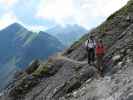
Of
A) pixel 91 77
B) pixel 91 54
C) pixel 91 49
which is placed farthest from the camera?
pixel 91 54

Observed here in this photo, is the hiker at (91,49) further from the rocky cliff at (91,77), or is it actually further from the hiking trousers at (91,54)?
the rocky cliff at (91,77)

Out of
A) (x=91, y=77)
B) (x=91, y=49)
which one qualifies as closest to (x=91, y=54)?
(x=91, y=49)

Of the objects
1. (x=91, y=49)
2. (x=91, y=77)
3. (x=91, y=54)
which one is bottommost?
(x=91, y=77)

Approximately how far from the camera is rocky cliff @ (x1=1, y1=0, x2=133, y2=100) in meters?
26.8

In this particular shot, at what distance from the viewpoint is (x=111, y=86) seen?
87.3ft

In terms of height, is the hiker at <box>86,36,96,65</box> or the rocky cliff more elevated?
the hiker at <box>86,36,96,65</box>

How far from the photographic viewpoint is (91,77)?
1289 inches

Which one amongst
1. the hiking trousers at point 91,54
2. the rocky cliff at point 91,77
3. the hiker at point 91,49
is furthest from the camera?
the hiking trousers at point 91,54

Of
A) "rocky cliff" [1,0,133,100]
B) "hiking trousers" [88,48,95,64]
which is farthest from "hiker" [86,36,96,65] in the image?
"rocky cliff" [1,0,133,100]

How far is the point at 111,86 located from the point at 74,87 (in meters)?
7.25

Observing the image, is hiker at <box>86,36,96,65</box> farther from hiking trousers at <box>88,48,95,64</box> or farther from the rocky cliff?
the rocky cliff

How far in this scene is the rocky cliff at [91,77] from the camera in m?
26.8

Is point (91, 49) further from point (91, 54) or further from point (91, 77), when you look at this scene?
point (91, 77)

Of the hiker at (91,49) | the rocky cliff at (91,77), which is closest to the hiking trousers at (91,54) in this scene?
the hiker at (91,49)
